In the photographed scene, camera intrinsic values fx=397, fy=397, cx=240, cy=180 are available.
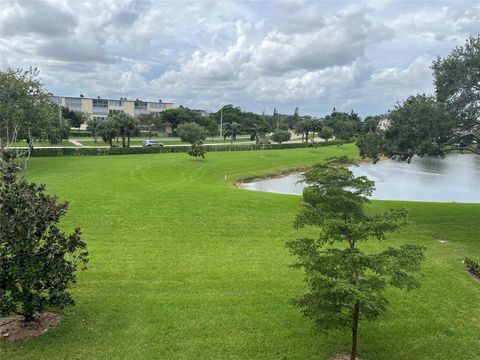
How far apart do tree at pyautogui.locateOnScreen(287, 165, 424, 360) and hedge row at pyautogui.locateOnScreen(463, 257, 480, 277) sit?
7348mm

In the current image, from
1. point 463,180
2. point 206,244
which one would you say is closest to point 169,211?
point 206,244

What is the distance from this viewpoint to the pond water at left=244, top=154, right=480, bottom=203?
1506 inches

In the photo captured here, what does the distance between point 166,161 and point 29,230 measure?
46.0 metres

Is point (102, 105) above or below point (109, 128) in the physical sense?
above

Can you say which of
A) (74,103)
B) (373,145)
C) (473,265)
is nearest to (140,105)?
(74,103)

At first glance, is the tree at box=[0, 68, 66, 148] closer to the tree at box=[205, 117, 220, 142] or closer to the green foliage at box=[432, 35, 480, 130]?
the green foliage at box=[432, 35, 480, 130]

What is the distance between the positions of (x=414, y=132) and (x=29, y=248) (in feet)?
60.1

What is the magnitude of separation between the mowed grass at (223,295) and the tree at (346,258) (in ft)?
4.92

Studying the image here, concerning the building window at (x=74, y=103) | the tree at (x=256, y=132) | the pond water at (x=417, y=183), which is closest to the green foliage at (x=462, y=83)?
the pond water at (x=417, y=183)

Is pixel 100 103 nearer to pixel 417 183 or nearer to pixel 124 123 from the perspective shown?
pixel 124 123

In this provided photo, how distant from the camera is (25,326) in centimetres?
916

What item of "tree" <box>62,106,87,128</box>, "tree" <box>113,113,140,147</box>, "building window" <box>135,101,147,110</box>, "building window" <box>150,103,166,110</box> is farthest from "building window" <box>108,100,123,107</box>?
"tree" <box>113,113,140,147</box>

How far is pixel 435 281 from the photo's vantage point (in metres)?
12.8

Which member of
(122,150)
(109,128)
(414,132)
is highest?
(109,128)
